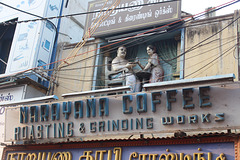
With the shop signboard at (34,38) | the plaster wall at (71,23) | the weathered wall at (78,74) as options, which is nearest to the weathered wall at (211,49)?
the weathered wall at (78,74)

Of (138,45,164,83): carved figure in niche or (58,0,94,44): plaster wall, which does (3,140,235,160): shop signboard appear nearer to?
(138,45,164,83): carved figure in niche

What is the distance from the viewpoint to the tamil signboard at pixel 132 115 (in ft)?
24.8

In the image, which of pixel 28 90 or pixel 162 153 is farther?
pixel 28 90

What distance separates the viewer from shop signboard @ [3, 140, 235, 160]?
7.45 metres

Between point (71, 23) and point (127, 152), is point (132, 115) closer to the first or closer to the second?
point (127, 152)

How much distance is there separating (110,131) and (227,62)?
12.0 ft

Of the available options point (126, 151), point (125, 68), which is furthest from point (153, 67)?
point (126, 151)

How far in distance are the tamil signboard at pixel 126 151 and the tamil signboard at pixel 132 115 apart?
0.88ft

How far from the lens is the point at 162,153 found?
801 cm

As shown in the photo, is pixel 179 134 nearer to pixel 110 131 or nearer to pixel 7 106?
pixel 110 131

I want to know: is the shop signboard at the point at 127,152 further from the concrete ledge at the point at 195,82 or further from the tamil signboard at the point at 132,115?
the concrete ledge at the point at 195,82

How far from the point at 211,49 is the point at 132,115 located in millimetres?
3145

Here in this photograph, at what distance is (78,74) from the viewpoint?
11922 mm

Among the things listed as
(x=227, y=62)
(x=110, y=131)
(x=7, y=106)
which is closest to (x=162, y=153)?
(x=110, y=131)
